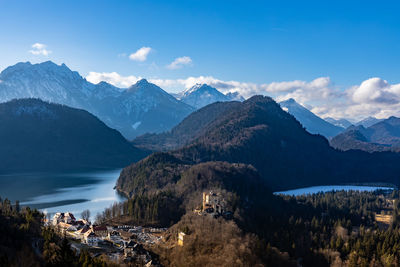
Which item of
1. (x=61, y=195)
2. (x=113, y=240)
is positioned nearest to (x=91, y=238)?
(x=113, y=240)

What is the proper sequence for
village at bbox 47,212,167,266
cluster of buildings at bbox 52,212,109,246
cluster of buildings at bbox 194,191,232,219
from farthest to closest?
cluster of buildings at bbox 194,191,232,219 → cluster of buildings at bbox 52,212,109,246 → village at bbox 47,212,167,266

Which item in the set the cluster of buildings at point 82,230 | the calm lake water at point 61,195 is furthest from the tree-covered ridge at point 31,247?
the calm lake water at point 61,195

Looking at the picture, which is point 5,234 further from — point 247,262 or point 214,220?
point 214,220

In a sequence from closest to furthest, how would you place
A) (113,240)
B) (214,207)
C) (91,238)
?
(91,238)
(113,240)
(214,207)

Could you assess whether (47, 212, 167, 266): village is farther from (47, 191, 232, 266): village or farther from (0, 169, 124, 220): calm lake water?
(0, 169, 124, 220): calm lake water

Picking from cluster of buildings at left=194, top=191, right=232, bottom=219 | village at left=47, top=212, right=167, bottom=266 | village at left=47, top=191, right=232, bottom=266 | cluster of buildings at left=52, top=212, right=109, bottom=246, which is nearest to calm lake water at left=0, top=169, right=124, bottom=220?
cluster of buildings at left=52, top=212, right=109, bottom=246

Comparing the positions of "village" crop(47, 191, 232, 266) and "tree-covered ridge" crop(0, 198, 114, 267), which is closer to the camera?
"tree-covered ridge" crop(0, 198, 114, 267)

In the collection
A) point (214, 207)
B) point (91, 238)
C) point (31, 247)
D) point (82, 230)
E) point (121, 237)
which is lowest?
point (121, 237)

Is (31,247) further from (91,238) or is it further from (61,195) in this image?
(61,195)

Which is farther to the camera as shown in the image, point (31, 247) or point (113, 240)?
point (113, 240)
